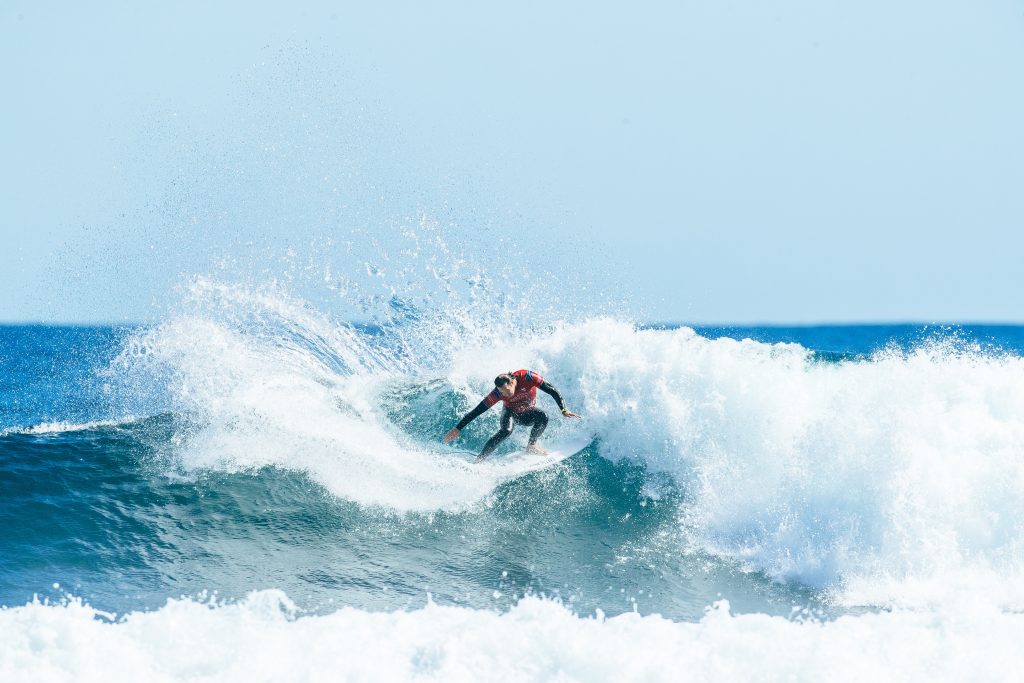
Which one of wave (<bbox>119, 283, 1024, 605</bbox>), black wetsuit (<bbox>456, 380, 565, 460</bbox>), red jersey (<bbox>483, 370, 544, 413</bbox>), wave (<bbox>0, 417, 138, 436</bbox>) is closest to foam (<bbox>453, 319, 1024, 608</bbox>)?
wave (<bbox>119, 283, 1024, 605</bbox>)

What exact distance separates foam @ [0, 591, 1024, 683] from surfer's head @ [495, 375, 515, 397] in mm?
4533

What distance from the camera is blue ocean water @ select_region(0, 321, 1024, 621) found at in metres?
7.38

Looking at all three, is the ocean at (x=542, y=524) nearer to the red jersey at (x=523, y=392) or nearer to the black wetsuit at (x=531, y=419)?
the black wetsuit at (x=531, y=419)

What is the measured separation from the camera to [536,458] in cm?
1059

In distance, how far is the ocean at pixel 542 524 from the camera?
5551 mm

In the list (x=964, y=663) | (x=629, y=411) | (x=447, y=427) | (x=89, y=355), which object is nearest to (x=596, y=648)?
(x=964, y=663)

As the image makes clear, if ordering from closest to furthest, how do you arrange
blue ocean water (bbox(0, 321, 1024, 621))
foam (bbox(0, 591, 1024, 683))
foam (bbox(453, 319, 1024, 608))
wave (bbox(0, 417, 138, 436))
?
foam (bbox(0, 591, 1024, 683)) → blue ocean water (bbox(0, 321, 1024, 621)) → foam (bbox(453, 319, 1024, 608)) → wave (bbox(0, 417, 138, 436))

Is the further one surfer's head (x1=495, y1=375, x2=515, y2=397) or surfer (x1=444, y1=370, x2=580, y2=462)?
surfer (x1=444, y1=370, x2=580, y2=462)

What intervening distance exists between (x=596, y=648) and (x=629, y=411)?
19.5 feet

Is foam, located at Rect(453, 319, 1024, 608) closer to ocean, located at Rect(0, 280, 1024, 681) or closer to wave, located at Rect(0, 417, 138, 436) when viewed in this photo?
ocean, located at Rect(0, 280, 1024, 681)

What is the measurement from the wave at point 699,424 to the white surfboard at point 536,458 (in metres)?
0.23

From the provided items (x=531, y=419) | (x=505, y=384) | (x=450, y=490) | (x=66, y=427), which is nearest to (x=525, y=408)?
(x=531, y=419)

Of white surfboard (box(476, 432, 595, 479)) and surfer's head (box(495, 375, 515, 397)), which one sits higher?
surfer's head (box(495, 375, 515, 397))

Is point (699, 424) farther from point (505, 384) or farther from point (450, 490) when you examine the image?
point (450, 490)
